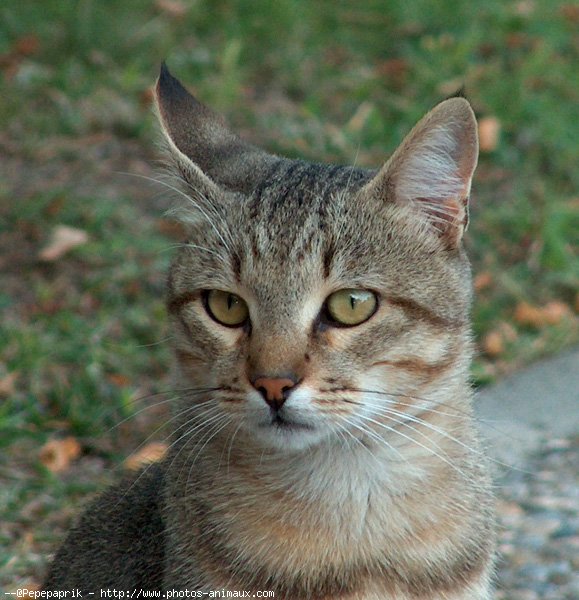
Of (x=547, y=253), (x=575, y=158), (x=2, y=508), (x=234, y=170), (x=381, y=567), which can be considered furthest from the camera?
(x=575, y=158)

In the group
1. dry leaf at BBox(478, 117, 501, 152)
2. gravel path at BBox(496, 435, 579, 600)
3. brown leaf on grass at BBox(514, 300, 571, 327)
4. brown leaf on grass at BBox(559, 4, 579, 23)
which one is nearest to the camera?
gravel path at BBox(496, 435, 579, 600)

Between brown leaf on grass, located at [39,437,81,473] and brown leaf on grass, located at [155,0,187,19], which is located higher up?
brown leaf on grass, located at [155,0,187,19]

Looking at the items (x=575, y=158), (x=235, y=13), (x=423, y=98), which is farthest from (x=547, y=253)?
(x=235, y=13)

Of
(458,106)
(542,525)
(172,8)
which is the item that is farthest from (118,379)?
(172,8)

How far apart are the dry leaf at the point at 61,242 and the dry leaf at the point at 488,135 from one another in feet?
8.81

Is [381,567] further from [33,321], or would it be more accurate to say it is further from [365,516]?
[33,321]

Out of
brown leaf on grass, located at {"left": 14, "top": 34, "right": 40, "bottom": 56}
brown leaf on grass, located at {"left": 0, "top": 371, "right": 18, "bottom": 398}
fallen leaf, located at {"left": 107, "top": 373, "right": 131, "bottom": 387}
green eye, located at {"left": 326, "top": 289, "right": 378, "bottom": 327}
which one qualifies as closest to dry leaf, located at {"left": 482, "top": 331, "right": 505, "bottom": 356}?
fallen leaf, located at {"left": 107, "top": 373, "right": 131, "bottom": 387}

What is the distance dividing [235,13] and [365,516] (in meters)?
5.45

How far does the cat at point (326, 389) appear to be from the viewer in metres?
3.37

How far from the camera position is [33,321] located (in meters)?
6.00

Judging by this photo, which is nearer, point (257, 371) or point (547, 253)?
point (257, 371)

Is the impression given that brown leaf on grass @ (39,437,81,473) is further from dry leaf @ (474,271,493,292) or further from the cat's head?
dry leaf @ (474,271,493,292)

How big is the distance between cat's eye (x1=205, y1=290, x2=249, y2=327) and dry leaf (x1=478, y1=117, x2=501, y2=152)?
437 cm

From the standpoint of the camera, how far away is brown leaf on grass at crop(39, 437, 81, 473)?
204 inches
